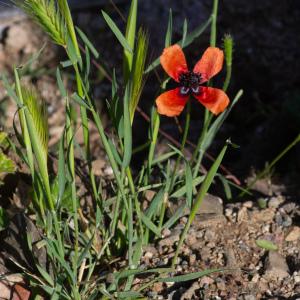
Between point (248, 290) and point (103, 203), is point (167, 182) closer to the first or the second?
point (103, 203)

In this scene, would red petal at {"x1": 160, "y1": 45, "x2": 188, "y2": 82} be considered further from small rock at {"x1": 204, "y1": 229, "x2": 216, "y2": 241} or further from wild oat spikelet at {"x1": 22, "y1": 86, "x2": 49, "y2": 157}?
small rock at {"x1": 204, "y1": 229, "x2": 216, "y2": 241}

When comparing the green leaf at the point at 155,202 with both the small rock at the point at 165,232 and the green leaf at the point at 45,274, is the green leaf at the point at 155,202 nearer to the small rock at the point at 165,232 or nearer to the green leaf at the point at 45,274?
the small rock at the point at 165,232

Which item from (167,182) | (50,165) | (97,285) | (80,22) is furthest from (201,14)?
(97,285)

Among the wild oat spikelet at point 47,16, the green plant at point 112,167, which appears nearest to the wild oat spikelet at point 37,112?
the green plant at point 112,167

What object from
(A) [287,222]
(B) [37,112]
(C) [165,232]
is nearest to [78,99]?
(B) [37,112]

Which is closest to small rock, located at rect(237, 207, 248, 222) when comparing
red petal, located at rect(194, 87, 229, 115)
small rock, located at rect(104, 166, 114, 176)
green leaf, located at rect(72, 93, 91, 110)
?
small rock, located at rect(104, 166, 114, 176)

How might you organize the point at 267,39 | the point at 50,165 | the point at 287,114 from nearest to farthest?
1. the point at 50,165
2. the point at 287,114
3. the point at 267,39

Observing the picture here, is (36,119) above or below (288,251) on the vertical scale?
above
